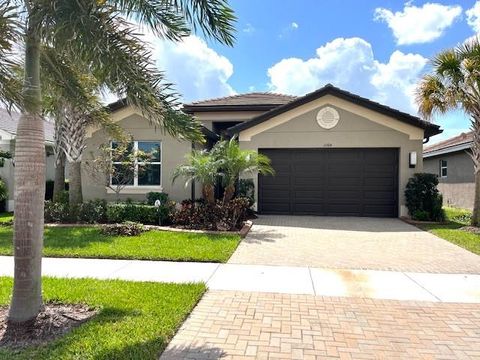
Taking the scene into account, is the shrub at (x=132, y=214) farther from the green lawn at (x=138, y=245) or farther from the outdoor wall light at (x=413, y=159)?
the outdoor wall light at (x=413, y=159)

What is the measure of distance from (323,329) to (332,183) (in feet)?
35.7

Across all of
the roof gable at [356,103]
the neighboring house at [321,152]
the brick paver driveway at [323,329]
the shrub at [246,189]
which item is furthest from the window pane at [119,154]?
the brick paver driveway at [323,329]

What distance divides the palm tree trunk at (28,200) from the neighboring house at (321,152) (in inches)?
384

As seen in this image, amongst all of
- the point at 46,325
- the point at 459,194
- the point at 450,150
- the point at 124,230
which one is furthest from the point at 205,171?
the point at 459,194

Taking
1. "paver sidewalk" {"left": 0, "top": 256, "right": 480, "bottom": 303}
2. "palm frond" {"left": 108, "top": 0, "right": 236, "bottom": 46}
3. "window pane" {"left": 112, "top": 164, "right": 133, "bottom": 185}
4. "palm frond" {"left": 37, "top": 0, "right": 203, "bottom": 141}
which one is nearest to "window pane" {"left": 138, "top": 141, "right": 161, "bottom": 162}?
"window pane" {"left": 112, "top": 164, "right": 133, "bottom": 185}

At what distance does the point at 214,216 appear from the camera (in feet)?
36.1

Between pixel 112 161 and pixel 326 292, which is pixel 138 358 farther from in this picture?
pixel 112 161

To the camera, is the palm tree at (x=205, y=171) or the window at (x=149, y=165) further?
the window at (x=149, y=165)

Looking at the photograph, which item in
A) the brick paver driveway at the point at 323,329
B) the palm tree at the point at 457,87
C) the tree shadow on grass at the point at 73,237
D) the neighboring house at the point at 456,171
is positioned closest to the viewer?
the brick paver driveway at the point at 323,329

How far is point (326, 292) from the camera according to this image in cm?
580

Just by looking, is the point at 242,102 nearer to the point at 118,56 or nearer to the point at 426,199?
the point at 426,199

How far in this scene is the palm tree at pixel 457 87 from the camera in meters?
11.8

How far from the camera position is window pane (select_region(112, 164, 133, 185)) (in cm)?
1320

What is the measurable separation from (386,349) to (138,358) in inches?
102
